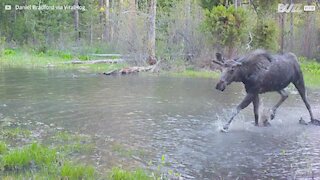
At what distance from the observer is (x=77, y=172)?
20.1 ft

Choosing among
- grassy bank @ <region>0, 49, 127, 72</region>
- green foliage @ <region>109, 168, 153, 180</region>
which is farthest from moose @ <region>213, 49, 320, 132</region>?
grassy bank @ <region>0, 49, 127, 72</region>

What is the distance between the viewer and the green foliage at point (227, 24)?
22422 millimetres

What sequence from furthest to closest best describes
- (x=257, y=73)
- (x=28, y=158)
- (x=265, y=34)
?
(x=265, y=34), (x=257, y=73), (x=28, y=158)

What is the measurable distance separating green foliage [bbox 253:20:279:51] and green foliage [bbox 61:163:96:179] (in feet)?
59.7

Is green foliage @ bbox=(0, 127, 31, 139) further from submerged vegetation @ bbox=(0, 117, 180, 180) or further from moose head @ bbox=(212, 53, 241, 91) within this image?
moose head @ bbox=(212, 53, 241, 91)

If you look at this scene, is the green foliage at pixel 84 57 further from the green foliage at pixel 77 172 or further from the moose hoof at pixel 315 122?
the green foliage at pixel 77 172

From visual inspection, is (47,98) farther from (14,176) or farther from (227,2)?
(227,2)

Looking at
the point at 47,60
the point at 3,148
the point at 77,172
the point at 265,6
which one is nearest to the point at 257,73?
the point at 77,172

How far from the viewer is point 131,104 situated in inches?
497

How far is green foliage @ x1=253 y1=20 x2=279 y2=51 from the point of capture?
2317cm

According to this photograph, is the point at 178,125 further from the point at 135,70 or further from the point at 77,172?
the point at 135,70

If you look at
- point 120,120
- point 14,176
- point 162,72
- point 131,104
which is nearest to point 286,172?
point 14,176

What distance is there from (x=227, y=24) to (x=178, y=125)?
44.0 feet

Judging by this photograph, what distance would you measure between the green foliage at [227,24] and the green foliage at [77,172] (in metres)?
17.0
